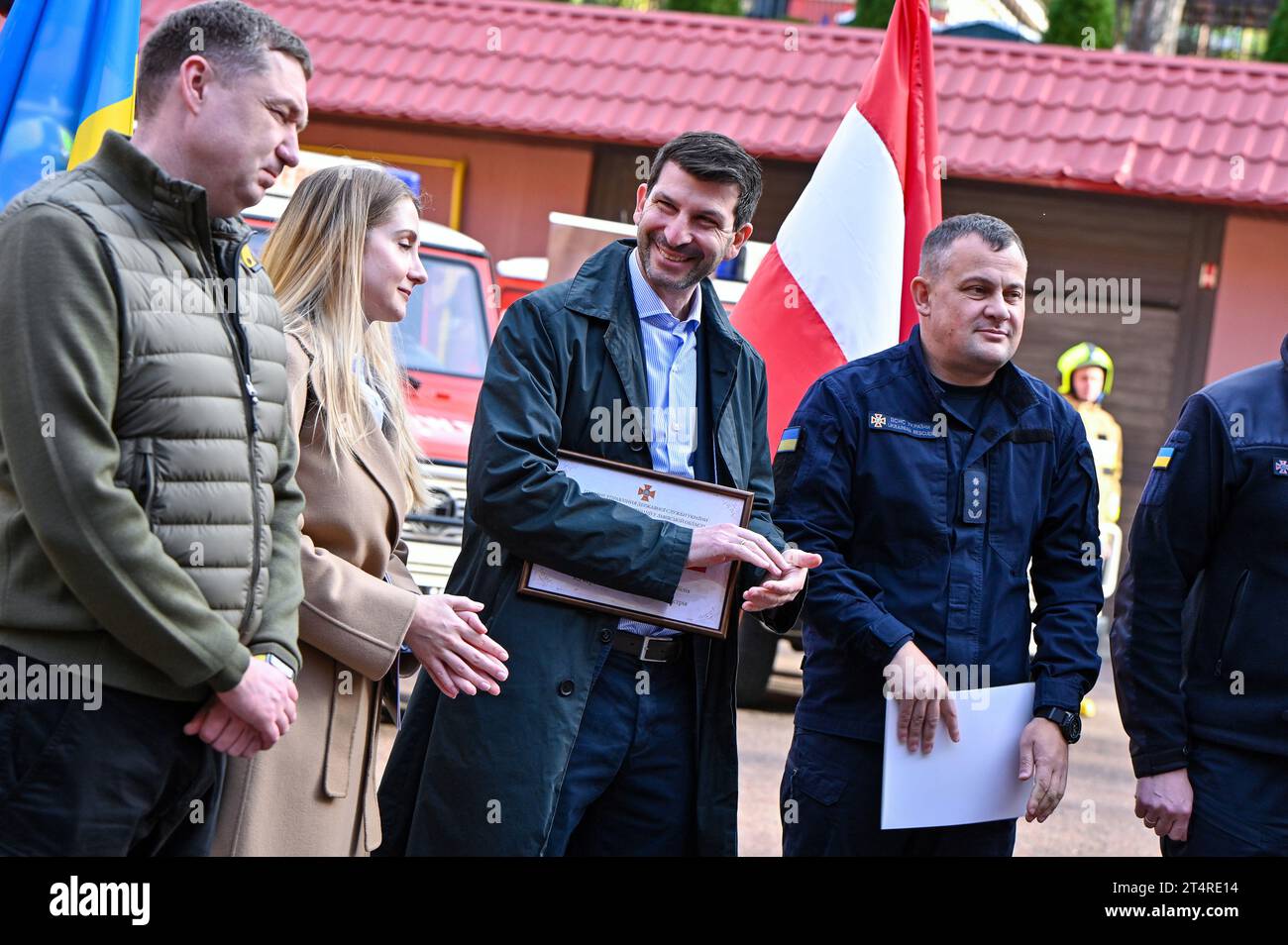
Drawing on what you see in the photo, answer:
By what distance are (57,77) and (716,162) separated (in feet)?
8.83

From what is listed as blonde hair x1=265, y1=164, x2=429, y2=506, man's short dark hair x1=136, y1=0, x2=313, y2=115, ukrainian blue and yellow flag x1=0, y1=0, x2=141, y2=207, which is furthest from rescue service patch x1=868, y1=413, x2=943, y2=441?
ukrainian blue and yellow flag x1=0, y1=0, x2=141, y2=207

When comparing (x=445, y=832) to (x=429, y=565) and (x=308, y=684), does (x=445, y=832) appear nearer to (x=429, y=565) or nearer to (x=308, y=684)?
(x=308, y=684)

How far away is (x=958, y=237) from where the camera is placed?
3582mm

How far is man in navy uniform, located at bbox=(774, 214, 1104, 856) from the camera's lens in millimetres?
3416

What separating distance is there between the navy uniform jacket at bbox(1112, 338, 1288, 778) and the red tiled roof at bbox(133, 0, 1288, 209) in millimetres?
10684

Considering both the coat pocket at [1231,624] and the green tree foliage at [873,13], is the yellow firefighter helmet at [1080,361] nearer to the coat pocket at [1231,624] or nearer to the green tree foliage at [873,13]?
the green tree foliage at [873,13]

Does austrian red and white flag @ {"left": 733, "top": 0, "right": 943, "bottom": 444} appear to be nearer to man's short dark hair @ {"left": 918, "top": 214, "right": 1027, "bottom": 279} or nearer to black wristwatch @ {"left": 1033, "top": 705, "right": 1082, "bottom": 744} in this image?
man's short dark hair @ {"left": 918, "top": 214, "right": 1027, "bottom": 279}

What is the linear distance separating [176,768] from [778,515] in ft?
5.09

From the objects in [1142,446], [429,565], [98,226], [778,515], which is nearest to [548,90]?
[1142,446]

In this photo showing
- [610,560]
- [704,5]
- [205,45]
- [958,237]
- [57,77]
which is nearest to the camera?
[205,45]

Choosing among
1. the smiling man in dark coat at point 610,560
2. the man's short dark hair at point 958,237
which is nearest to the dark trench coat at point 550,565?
the smiling man in dark coat at point 610,560

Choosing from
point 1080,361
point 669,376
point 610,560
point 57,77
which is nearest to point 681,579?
point 610,560

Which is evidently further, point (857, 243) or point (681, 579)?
point (857, 243)

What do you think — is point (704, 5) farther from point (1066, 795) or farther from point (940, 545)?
point (940, 545)
